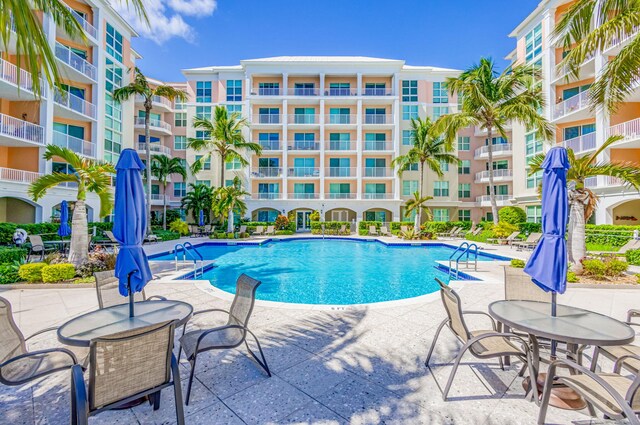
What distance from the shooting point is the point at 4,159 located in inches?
677

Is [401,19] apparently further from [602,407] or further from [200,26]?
[602,407]

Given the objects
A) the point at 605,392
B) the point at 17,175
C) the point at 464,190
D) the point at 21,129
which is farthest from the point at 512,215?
the point at 21,129

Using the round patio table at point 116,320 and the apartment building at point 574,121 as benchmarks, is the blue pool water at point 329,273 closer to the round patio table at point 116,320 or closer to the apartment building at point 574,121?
the round patio table at point 116,320

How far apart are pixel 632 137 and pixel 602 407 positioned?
21.3 meters

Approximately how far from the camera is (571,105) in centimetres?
2025

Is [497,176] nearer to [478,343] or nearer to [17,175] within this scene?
[478,343]

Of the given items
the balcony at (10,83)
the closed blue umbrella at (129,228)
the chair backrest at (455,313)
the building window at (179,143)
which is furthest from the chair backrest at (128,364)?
the building window at (179,143)

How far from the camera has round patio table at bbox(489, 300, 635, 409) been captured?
2.66 m

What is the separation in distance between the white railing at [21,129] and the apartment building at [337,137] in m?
14.2

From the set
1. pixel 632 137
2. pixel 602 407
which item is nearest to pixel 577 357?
pixel 602 407

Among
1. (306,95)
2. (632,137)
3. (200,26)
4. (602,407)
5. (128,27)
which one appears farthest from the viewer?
(306,95)

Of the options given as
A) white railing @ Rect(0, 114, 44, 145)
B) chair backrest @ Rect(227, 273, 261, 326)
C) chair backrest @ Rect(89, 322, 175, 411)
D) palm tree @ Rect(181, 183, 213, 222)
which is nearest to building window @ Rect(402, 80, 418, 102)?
palm tree @ Rect(181, 183, 213, 222)

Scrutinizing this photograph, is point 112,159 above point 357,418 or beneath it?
above

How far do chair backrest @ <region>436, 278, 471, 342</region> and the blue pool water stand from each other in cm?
411
